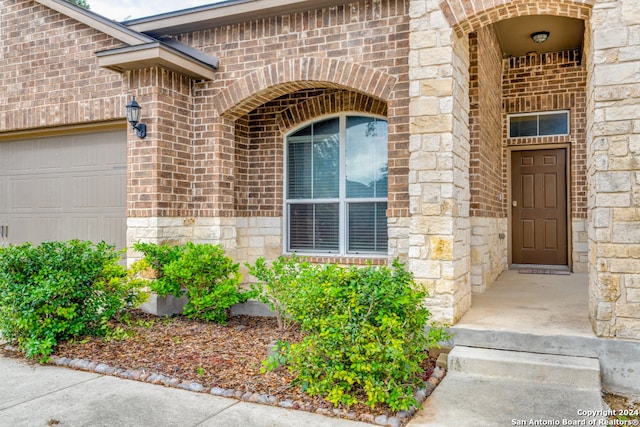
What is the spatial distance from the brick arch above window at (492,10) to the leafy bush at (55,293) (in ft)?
13.4

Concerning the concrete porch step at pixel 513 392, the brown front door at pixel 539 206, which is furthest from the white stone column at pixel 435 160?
the brown front door at pixel 539 206

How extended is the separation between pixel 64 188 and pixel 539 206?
770 cm

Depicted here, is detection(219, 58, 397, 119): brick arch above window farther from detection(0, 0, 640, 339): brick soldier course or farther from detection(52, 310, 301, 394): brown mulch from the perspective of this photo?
detection(52, 310, 301, 394): brown mulch

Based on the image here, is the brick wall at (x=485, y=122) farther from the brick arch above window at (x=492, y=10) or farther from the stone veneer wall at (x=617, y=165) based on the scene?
the stone veneer wall at (x=617, y=165)

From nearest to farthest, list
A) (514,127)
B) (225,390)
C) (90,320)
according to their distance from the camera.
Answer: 1. (225,390)
2. (90,320)
3. (514,127)

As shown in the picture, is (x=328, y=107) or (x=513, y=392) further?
(x=328, y=107)

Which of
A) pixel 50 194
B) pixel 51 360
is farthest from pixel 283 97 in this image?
pixel 51 360

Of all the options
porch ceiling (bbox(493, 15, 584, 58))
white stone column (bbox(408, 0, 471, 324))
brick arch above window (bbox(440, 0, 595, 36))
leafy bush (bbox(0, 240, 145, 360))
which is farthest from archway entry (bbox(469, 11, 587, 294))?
leafy bush (bbox(0, 240, 145, 360))

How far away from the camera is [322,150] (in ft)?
22.5

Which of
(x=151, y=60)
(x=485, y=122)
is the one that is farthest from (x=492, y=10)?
(x=151, y=60)

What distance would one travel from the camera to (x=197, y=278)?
5402 millimetres

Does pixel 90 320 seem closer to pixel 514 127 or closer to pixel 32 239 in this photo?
pixel 32 239

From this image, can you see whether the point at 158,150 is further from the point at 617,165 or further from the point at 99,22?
the point at 617,165

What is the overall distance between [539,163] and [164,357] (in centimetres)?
701
